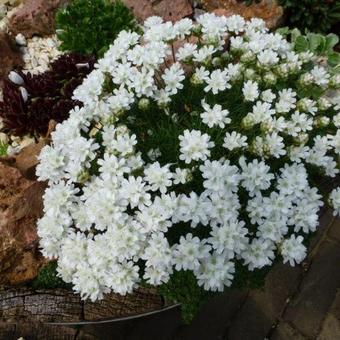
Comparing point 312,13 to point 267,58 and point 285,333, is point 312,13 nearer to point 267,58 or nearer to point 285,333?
point 267,58

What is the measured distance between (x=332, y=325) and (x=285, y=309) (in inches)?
10.1

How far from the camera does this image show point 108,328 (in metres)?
2.68

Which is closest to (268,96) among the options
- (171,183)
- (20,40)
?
(171,183)

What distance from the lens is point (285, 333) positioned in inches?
103

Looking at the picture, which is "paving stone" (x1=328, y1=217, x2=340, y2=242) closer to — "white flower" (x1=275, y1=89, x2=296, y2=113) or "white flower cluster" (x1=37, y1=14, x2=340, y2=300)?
"white flower cluster" (x1=37, y1=14, x2=340, y2=300)

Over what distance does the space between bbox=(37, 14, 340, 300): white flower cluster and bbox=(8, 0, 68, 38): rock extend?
1434mm

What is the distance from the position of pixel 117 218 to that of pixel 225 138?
18.4 inches

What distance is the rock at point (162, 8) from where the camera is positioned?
309 centimetres

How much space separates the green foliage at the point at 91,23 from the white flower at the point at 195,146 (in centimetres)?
148

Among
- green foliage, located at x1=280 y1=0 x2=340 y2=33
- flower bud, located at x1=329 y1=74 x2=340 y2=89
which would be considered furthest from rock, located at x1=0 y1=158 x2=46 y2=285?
green foliage, located at x1=280 y1=0 x2=340 y2=33

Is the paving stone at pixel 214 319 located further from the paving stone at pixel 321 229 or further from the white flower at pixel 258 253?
the white flower at pixel 258 253

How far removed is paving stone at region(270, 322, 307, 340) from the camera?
260 cm

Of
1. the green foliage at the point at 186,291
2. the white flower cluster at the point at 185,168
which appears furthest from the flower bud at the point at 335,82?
the green foliage at the point at 186,291

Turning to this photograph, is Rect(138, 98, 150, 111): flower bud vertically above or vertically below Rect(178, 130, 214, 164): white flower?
above
